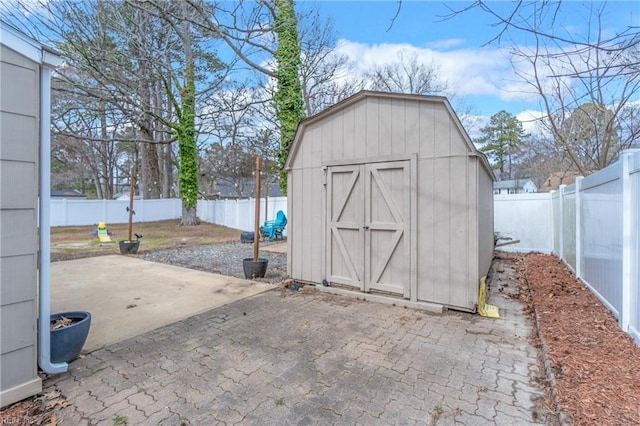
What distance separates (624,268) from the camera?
2.92 m

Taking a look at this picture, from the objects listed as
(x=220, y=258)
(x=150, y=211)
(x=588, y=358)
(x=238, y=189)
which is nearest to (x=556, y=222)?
(x=588, y=358)

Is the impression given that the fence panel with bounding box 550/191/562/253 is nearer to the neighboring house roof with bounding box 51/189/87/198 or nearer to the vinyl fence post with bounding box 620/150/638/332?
the vinyl fence post with bounding box 620/150/638/332

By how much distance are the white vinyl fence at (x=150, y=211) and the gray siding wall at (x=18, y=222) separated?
11.0 m

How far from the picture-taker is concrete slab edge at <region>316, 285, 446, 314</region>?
4.08 meters

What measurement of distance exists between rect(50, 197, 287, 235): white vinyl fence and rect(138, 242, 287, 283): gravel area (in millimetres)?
4292

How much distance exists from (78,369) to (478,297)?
4.19 metres

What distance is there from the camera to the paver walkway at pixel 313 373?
83.4 inches

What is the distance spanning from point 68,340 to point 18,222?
1.12 m

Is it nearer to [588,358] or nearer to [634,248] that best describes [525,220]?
[634,248]

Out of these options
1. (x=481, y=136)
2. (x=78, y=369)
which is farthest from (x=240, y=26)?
(x=481, y=136)

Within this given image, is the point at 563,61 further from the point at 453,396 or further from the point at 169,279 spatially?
the point at 169,279

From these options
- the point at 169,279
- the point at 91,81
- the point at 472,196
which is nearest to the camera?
the point at 472,196

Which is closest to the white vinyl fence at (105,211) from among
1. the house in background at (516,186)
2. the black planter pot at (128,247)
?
the black planter pot at (128,247)

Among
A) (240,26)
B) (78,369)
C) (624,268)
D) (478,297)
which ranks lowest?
(78,369)
